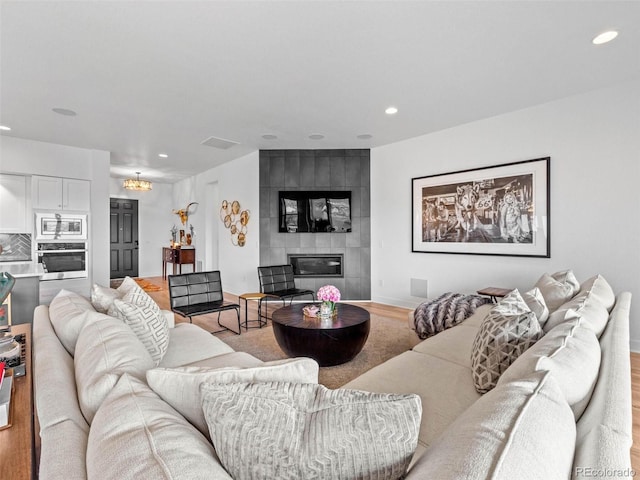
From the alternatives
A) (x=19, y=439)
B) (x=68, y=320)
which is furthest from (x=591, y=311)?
(x=68, y=320)

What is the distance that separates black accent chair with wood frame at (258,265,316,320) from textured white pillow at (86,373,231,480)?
3511mm

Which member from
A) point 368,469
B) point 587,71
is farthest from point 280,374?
point 587,71

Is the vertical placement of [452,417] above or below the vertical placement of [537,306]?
below

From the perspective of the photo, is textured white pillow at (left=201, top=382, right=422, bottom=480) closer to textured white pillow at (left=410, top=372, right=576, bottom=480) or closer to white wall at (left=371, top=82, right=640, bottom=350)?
textured white pillow at (left=410, top=372, right=576, bottom=480)

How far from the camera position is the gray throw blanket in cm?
284

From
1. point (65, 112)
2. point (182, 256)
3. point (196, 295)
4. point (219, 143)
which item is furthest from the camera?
point (182, 256)

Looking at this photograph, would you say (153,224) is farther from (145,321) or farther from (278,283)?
(145,321)

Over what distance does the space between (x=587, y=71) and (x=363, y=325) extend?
3068mm

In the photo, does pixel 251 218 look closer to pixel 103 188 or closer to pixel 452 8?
pixel 103 188

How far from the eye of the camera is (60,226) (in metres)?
5.17

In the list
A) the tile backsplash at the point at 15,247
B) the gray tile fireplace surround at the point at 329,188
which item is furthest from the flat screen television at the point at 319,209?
the tile backsplash at the point at 15,247

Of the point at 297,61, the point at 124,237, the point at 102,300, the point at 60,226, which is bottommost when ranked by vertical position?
the point at 102,300

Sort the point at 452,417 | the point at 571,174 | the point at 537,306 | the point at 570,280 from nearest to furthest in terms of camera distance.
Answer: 1. the point at 452,417
2. the point at 537,306
3. the point at 570,280
4. the point at 571,174

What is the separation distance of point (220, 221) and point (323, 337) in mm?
4886
